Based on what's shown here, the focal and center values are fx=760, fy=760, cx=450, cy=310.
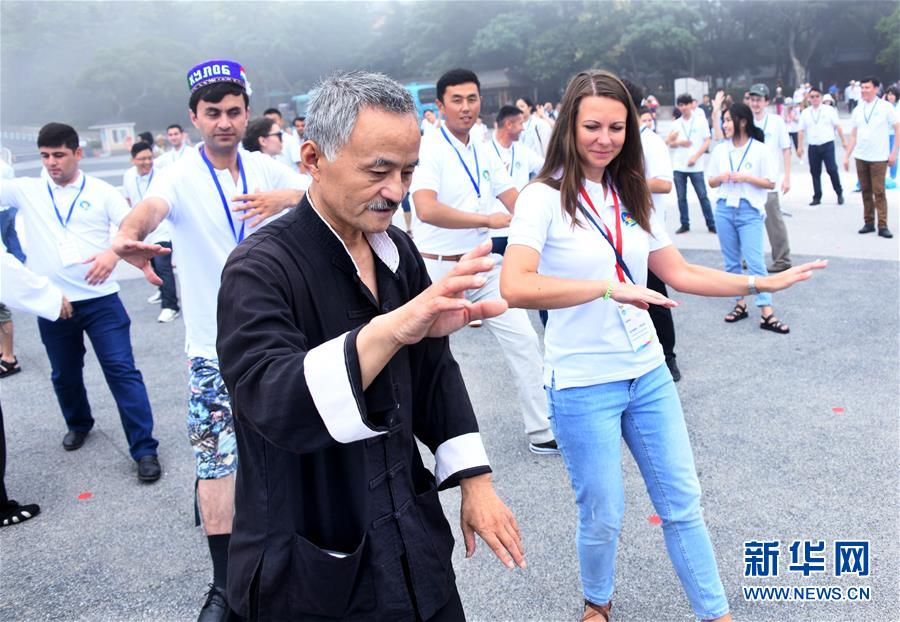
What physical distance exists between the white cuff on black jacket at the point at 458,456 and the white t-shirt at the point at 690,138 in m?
9.11

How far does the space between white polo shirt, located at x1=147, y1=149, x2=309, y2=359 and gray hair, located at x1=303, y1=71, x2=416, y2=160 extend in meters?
1.74

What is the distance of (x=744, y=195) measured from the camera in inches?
254

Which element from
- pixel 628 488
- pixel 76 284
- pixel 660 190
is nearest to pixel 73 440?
pixel 76 284

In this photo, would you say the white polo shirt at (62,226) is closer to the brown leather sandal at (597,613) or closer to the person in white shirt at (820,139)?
the brown leather sandal at (597,613)

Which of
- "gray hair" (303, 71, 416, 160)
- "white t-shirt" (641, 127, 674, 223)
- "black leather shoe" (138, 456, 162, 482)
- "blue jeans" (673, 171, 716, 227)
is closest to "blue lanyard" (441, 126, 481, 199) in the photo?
"white t-shirt" (641, 127, 674, 223)

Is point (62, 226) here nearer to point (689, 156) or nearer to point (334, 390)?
point (334, 390)

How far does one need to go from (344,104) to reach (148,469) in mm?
3590

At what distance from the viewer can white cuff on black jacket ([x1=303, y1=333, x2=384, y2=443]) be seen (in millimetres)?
1311

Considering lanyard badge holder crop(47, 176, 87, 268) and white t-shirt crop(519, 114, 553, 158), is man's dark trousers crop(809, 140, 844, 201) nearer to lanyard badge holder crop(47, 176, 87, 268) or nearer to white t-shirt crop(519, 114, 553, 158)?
white t-shirt crop(519, 114, 553, 158)

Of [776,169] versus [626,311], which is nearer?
[626,311]

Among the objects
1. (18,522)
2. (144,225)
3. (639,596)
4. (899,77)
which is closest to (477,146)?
(144,225)

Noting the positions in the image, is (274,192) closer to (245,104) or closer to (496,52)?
(245,104)

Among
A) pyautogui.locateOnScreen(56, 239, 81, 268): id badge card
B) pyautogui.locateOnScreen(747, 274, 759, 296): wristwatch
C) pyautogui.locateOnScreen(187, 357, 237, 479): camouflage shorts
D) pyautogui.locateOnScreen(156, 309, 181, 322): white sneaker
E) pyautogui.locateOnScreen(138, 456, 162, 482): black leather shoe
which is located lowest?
pyautogui.locateOnScreen(138, 456, 162, 482): black leather shoe

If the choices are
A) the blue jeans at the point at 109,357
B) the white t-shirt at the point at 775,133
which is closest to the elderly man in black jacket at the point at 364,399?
the blue jeans at the point at 109,357
